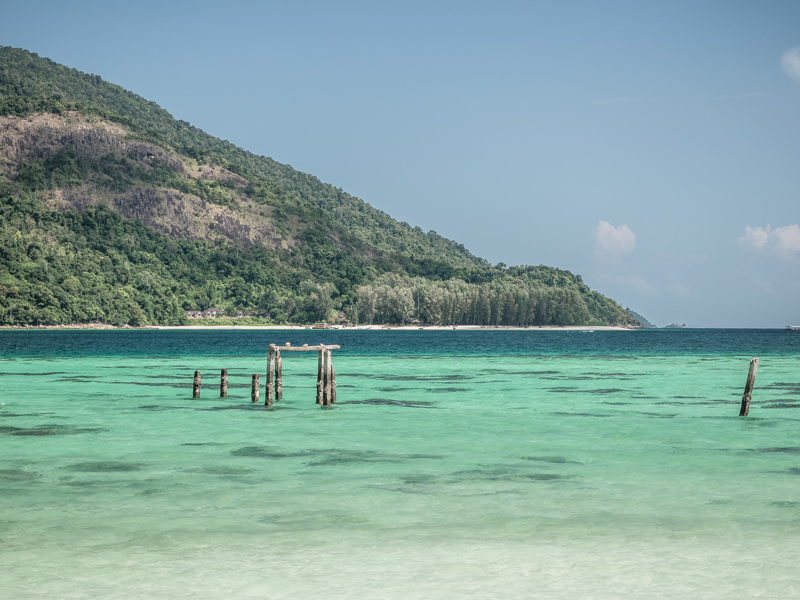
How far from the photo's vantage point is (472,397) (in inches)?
1735

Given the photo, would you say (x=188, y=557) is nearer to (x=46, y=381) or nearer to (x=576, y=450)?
(x=576, y=450)

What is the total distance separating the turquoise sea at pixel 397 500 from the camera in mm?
12422

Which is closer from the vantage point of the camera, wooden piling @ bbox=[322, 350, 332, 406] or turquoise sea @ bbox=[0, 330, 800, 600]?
turquoise sea @ bbox=[0, 330, 800, 600]

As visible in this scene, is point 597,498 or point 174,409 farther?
point 174,409

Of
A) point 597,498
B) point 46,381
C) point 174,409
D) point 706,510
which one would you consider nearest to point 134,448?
point 174,409

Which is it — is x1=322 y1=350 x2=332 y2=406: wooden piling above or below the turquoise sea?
above

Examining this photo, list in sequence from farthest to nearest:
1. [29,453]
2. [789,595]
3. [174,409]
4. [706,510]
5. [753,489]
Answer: [174,409], [29,453], [753,489], [706,510], [789,595]

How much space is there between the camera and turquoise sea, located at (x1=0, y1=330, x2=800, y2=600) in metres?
12.4

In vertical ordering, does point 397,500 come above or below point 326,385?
below

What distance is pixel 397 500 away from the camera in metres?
18.0

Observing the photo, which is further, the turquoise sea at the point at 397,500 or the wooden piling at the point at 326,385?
the wooden piling at the point at 326,385

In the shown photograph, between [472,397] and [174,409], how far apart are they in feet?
49.8

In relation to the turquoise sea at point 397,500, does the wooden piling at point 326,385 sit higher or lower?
higher

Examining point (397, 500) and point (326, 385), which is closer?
point (397, 500)
